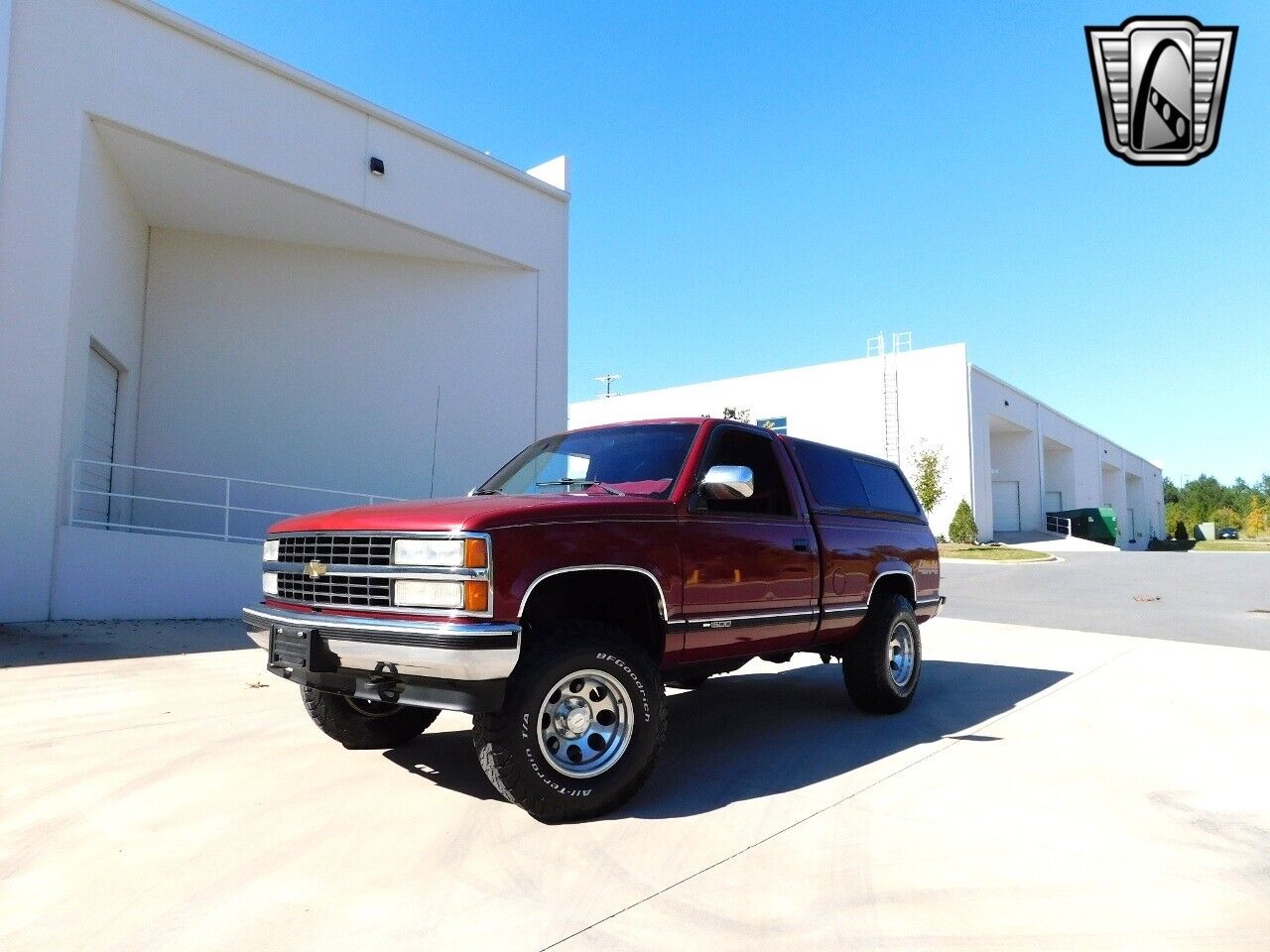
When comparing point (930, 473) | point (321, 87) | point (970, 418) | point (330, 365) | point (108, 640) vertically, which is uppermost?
point (321, 87)

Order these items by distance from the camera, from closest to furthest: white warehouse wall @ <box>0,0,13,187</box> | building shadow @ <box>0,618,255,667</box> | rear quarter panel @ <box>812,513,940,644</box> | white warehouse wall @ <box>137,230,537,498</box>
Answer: rear quarter panel @ <box>812,513,940,644</box> → building shadow @ <box>0,618,255,667</box> → white warehouse wall @ <box>0,0,13,187</box> → white warehouse wall @ <box>137,230,537,498</box>

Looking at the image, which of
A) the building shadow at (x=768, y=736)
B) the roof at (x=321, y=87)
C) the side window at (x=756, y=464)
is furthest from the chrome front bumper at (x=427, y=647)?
the roof at (x=321, y=87)

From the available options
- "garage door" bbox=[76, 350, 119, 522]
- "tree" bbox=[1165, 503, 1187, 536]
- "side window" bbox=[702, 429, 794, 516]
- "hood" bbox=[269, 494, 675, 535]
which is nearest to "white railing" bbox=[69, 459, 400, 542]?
"garage door" bbox=[76, 350, 119, 522]

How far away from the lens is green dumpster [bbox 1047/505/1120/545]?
45.7m

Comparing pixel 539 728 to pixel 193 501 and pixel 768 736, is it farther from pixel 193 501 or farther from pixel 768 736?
pixel 193 501

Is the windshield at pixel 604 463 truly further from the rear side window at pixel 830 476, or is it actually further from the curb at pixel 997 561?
the curb at pixel 997 561

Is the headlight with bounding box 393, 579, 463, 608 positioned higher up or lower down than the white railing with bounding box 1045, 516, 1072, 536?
lower down

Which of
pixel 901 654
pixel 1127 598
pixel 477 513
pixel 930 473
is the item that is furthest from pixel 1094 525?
pixel 477 513

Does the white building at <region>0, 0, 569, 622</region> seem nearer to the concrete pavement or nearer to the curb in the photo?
the concrete pavement

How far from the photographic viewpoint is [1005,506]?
46750 millimetres

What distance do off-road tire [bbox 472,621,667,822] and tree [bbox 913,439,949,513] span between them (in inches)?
1458

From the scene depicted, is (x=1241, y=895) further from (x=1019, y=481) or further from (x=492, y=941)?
(x=1019, y=481)

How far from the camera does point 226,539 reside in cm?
1132

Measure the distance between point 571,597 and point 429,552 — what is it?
84 centimetres
